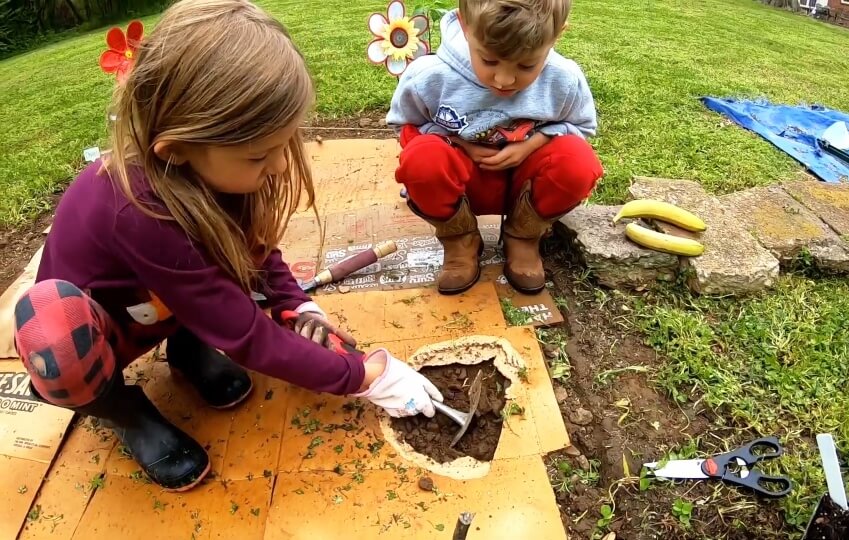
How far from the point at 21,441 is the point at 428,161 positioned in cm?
164

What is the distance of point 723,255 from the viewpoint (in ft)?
7.72

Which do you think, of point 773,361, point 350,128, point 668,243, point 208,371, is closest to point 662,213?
point 668,243

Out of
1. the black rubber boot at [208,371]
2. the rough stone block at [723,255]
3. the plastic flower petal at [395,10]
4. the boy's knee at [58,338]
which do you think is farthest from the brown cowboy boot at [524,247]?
the boy's knee at [58,338]

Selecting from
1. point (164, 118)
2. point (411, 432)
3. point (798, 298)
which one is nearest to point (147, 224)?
point (164, 118)

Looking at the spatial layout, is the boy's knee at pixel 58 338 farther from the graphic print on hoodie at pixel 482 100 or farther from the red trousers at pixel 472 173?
the graphic print on hoodie at pixel 482 100

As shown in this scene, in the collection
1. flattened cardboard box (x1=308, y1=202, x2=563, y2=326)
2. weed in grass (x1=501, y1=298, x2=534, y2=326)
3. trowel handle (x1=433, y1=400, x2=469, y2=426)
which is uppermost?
flattened cardboard box (x1=308, y1=202, x2=563, y2=326)

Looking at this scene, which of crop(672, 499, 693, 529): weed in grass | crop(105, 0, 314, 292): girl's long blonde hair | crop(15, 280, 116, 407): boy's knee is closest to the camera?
crop(105, 0, 314, 292): girl's long blonde hair

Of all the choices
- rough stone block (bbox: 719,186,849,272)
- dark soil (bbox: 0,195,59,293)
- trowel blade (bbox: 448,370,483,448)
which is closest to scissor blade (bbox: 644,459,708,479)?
trowel blade (bbox: 448,370,483,448)

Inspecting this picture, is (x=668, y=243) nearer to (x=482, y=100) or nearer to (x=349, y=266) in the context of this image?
(x=482, y=100)

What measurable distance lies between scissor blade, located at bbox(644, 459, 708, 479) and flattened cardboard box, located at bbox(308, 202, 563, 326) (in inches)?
26.7

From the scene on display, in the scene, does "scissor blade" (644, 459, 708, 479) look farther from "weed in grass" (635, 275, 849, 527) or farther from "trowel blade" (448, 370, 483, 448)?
"trowel blade" (448, 370, 483, 448)

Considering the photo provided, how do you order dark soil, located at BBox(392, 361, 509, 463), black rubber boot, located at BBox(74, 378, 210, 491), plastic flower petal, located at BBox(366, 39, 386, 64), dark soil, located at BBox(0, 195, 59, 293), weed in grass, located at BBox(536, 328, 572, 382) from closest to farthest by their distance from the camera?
1. black rubber boot, located at BBox(74, 378, 210, 491)
2. dark soil, located at BBox(392, 361, 509, 463)
3. weed in grass, located at BBox(536, 328, 572, 382)
4. dark soil, located at BBox(0, 195, 59, 293)
5. plastic flower petal, located at BBox(366, 39, 386, 64)

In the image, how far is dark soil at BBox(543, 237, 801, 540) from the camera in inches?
62.7

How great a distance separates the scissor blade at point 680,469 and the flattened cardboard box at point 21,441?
1.83 m
